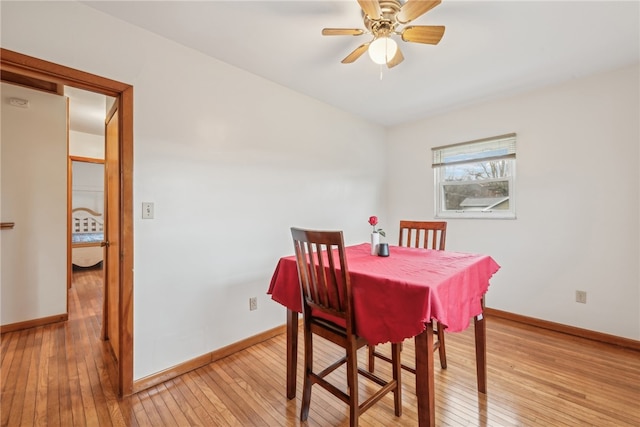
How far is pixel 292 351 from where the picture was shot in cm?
171

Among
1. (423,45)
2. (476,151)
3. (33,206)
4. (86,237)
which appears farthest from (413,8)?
(86,237)

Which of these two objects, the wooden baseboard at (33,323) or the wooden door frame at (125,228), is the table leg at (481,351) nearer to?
the wooden door frame at (125,228)

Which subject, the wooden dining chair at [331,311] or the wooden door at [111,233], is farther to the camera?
the wooden door at [111,233]

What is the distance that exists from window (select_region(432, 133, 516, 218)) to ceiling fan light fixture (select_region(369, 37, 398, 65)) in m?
2.08

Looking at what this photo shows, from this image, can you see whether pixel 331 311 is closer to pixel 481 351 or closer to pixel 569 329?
pixel 481 351

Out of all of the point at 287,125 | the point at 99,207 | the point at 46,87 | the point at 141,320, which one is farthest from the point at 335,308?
the point at 99,207

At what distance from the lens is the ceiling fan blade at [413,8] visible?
136cm

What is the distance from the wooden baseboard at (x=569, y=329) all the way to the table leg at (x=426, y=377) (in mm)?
1500

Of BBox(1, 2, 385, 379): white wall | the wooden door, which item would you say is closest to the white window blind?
BBox(1, 2, 385, 379): white wall

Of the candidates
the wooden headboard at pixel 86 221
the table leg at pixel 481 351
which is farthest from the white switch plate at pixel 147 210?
the wooden headboard at pixel 86 221

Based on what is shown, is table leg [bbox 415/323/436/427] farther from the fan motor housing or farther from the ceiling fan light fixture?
the fan motor housing

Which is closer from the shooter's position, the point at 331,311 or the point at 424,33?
the point at 331,311

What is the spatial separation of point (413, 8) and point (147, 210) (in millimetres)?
2017

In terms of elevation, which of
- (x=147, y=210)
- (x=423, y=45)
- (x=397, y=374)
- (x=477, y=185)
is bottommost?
(x=397, y=374)
